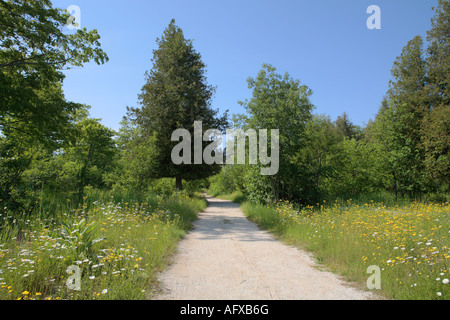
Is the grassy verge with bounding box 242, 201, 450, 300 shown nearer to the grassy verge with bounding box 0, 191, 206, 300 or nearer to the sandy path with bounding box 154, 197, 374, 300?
the sandy path with bounding box 154, 197, 374, 300

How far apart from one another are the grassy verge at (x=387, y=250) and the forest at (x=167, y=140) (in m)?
3.93

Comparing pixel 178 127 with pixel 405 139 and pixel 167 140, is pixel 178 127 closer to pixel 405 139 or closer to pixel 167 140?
pixel 167 140

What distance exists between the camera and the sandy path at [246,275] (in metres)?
3.47

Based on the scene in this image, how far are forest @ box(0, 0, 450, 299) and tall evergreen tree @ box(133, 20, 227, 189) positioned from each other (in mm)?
109

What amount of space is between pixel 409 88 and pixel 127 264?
25.6 m

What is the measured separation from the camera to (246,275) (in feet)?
14.0

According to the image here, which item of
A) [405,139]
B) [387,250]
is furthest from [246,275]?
[405,139]

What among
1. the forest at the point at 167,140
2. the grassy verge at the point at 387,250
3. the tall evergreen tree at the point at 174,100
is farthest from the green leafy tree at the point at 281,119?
the tall evergreen tree at the point at 174,100

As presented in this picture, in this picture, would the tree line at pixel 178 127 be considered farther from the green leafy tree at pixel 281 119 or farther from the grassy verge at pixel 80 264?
the grassy verge at pixel 80 264

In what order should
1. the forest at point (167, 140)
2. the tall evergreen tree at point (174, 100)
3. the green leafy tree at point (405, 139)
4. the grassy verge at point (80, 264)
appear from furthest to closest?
the tall evergreen tree at point (174, 100)
the green leafy tree at point (405, 139)
the forest at point (167, 140)
the grassy verge at point (80, 264)

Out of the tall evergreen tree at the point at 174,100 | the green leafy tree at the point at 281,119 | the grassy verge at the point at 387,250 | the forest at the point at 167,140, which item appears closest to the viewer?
the grassy verge at the point at 387,250

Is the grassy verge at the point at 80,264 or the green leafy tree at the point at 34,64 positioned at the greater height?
the green leafy tree at the point at 34,64

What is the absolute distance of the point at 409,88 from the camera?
66.3 ft
